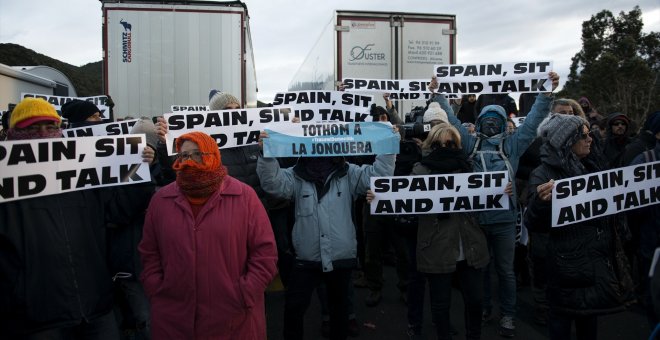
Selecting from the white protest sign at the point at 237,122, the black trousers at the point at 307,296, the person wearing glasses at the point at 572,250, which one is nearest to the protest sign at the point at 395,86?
the white protest sign at the point at 237,122

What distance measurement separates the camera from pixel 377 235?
239 inches

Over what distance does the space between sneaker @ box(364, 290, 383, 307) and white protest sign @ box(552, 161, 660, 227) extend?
9.89 feet

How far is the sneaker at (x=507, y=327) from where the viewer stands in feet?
16.4

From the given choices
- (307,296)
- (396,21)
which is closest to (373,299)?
(307,296)

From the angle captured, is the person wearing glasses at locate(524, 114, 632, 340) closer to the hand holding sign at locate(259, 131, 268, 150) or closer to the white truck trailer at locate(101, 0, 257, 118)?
the hand holding sign at locate(259, 131, 268, 150)

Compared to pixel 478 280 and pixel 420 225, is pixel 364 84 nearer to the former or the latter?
pixel 420 225

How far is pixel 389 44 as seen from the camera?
8.87m

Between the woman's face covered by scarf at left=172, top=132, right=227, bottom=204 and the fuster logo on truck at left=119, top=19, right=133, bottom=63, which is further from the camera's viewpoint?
the fuster logo on truck at left=119, top=19, right=133, bottom=63

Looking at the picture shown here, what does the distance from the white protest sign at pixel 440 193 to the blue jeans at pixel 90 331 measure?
2254 mm

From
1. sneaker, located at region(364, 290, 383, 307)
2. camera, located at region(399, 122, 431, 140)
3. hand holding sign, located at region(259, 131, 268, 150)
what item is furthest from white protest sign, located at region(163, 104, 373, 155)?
sneaker, located at region(364, 290, 383, 307)

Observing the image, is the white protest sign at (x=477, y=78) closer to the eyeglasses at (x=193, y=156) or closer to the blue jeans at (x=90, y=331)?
the eyeglasses at (x=193, y=156)

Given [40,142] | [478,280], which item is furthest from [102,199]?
[478,280]

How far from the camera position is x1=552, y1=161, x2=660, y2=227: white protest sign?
346cm

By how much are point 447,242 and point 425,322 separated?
61.4 inches
